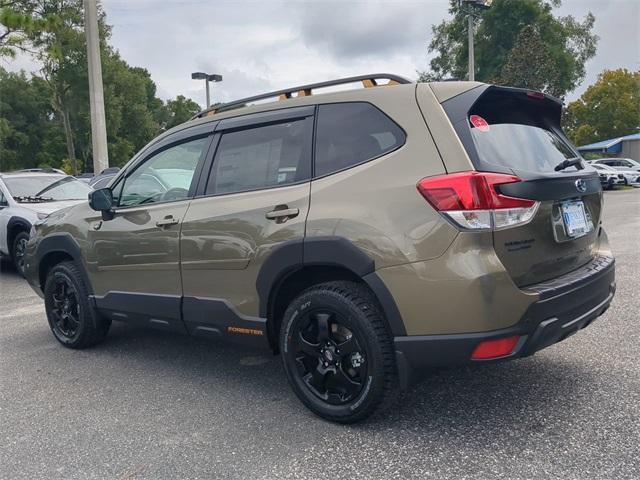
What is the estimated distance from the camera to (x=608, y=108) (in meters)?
48.5

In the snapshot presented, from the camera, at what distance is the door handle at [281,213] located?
3.20 m

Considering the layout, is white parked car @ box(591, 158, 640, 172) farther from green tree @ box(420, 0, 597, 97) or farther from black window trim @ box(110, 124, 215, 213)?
black window trim @ box(110, 124, 215, 213)

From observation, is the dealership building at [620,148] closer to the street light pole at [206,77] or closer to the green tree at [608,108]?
the green tree at [608,108]

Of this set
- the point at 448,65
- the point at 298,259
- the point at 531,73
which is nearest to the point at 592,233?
the point at 298,259

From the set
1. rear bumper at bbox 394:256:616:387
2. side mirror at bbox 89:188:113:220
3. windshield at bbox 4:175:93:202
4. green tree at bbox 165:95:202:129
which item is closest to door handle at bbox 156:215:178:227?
side mirror at bbox 89:188:113:220

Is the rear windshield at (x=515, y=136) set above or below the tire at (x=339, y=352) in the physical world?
above

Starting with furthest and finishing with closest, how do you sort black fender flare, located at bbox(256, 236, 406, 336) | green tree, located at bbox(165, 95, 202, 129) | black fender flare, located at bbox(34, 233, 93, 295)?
green tree, located at bbox(165, 95, 202, 129)
black fender flare, located at bbox(34, 233, 93, 295)
black fender flare, located at bbox(256, 236, 406, 336)

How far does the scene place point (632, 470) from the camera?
2.54 meters

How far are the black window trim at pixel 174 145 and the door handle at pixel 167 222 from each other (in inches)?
5.5

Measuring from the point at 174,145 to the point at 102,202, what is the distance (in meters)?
0.70

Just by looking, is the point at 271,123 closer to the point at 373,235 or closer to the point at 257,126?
the point at 257,126

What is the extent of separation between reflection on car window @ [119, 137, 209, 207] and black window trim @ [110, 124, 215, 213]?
0.02m

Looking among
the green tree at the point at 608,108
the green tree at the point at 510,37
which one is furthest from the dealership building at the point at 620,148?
the green tree at the point at 510,37

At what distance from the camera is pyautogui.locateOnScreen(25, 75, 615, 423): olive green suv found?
2693 mm
